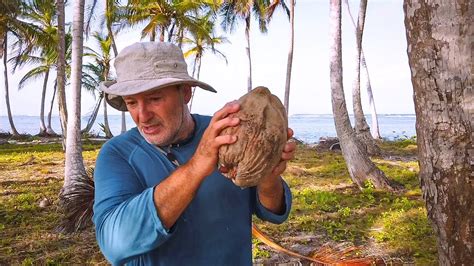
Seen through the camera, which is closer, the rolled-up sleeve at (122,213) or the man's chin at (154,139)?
the rolled-up sleeve at (122,213)

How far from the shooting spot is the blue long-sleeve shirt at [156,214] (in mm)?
1246

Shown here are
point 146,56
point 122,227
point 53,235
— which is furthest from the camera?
point 53,235

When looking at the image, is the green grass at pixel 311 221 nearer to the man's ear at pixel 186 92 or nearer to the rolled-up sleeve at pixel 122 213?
the man's ear at pixel 186 92

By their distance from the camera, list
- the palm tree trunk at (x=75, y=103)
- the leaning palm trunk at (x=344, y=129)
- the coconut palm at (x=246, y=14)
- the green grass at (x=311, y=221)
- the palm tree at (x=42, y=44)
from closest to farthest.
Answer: the green grass at (x=311, y=221) → the palm tree trunk at (x=75, y=103) → the leaning palm trunk at (x=344, y=129) → the palm tree at (x=42, y=44) → the coconut palm at (x=246, y=14)

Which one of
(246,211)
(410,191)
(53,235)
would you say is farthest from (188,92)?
(410,191)

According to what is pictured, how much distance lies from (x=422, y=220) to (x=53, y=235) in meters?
4.72

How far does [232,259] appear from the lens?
1557 mm

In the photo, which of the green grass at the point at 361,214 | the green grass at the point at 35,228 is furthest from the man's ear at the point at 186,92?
the green grass at the point at 361,214

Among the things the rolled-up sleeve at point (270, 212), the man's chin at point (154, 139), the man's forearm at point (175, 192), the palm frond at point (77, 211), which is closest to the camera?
the man's forearm at point (175, 192)

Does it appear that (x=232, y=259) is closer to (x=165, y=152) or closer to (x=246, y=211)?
(x=246, y=211)

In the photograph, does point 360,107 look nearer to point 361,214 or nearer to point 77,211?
point 361,214

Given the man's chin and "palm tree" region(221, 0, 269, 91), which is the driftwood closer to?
the man's chin

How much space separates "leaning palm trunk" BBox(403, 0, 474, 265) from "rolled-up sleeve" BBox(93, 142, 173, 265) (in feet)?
5.45

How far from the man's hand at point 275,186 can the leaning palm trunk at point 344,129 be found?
6.76 meters
